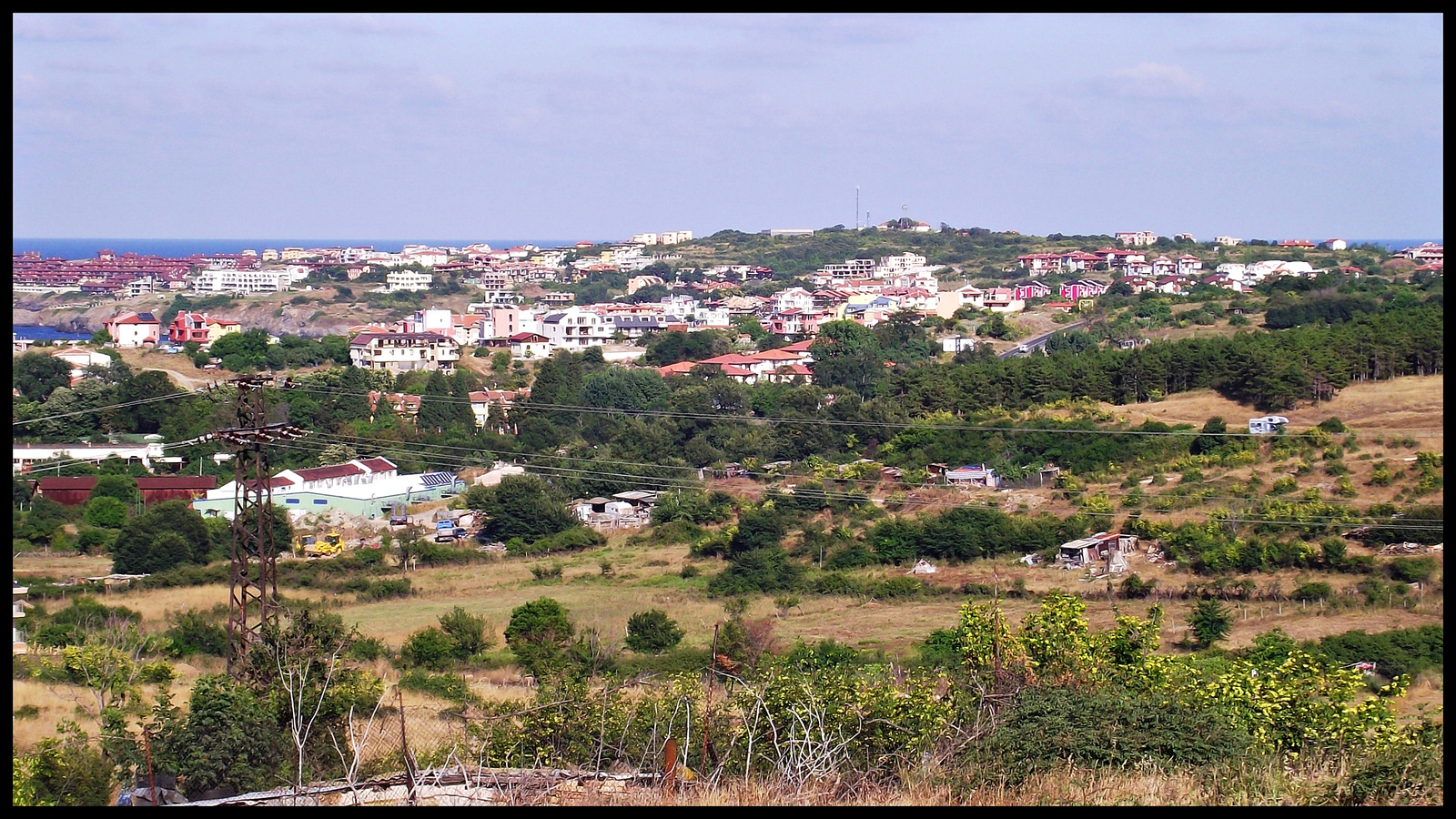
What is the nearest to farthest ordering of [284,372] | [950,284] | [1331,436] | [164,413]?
1. [1331,436]
2. [164,413]
3. [284,372]
4. [950,284]

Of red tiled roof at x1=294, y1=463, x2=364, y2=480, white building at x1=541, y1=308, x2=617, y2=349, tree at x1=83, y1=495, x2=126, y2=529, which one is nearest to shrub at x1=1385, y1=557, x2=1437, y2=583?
red tiled roof at x1=294, y1=463, x2=364, y2=480

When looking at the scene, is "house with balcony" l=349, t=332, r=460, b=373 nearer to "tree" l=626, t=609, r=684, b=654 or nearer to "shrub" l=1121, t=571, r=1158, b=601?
"tree" l=626, t=609, r=684, b=654

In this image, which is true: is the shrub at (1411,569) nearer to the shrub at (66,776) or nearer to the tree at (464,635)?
the tree at (464,635)

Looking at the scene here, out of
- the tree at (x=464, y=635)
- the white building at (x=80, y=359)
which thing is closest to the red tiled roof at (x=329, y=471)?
the tree at (x=464, y=635)

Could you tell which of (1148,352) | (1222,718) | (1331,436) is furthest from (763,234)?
(1222,718)

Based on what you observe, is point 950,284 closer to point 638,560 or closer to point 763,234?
point 763,234

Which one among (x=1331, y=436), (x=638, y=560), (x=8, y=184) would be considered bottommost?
(x=638, y=560)

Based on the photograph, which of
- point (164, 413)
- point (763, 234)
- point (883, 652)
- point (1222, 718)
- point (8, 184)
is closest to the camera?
point (8, 184)
